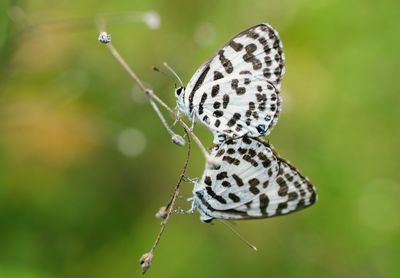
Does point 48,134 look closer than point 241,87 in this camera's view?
No

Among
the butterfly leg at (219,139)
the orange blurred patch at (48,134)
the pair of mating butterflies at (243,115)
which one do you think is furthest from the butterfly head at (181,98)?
the orange blurred patch at (48,134)

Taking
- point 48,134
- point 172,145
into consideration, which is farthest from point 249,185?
point 48,134

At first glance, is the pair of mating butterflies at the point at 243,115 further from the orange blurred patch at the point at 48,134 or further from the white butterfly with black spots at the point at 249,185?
the orange blurred patch at the point at 48,134

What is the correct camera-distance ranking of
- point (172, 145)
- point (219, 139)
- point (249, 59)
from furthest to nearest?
point (172, 145) → point (249, 59) → point (219, 139)

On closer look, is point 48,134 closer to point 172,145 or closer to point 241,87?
point 172,145

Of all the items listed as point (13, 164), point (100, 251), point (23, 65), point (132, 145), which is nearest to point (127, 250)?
point (100, 251)

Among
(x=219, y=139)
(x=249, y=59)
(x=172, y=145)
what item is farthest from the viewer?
(x=172, y=145)

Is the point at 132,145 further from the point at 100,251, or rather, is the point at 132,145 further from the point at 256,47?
the point at 256,47
